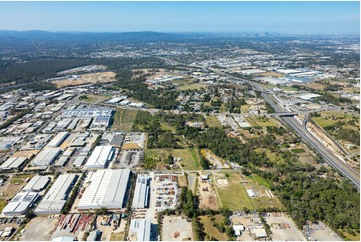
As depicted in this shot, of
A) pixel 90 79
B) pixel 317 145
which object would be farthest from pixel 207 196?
pixel 90 79

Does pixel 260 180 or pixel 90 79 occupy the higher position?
pixel 90 79

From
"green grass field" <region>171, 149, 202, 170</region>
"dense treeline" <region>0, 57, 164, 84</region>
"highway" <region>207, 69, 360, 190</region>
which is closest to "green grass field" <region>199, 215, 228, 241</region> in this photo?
"green grass field" <region>171, 149, 202, 170</region>

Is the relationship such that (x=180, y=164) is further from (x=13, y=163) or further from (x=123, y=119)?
(x=13, y=163)

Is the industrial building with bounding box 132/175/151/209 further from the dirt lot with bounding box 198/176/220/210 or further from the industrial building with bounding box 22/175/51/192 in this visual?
the industrial building with bounding box 22/175/51/192

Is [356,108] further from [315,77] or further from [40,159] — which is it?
[40,159]

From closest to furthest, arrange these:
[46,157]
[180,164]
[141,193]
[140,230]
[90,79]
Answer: [140,230] < [141,193] < [180,164] < [46,157] < [90,79]

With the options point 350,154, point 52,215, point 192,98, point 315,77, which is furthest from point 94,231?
point 315,77
